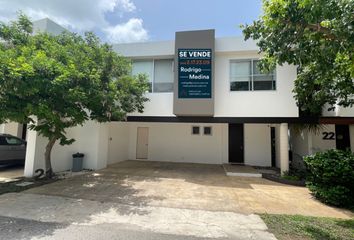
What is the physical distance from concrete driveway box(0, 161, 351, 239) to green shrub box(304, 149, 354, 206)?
39 cm

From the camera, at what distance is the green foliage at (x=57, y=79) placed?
240 inches

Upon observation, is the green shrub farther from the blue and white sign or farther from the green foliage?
the green foliage

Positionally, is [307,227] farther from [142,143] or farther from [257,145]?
[142,143]

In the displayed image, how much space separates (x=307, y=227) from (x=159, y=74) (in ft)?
28.4

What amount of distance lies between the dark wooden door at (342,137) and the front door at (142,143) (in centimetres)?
1139

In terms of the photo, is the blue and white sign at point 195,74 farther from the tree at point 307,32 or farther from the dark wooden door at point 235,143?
the dark wooden door at point 235,143

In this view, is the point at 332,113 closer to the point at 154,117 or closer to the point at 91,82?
the point at 154,117

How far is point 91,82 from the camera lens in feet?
23.7

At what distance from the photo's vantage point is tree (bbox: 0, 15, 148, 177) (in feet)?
20.0

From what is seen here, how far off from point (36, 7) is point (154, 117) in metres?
7.41

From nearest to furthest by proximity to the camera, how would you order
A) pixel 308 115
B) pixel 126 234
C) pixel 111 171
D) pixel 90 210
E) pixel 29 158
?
pixel 126 234 → pixel 90 210 → pixel 29 158 → pixel 308 115 → pixel 111 171

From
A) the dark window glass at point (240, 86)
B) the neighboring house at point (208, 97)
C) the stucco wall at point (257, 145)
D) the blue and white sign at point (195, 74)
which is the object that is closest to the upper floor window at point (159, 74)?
the neighboring house at point (208, 97)

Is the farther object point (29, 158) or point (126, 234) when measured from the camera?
point (29, 158)

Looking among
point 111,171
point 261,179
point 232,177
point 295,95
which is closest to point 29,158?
point 111,171
